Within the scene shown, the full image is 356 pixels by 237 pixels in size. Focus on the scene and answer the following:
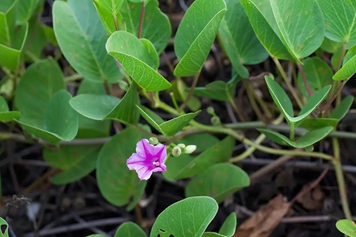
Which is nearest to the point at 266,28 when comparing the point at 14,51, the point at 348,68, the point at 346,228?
the point at 348,68

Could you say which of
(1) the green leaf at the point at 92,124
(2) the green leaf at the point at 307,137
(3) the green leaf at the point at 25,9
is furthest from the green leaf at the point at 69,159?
(2) the green leaf at the point at 307,137

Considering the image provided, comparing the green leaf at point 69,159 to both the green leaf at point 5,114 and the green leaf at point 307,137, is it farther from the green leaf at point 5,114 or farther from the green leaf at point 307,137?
the green leaf at point 307,137

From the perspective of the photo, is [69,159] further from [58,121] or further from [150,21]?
[150,21]

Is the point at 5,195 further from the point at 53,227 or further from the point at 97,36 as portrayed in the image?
the point at 97,36

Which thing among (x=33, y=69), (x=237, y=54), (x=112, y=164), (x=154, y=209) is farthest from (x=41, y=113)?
(x=237, y=54)

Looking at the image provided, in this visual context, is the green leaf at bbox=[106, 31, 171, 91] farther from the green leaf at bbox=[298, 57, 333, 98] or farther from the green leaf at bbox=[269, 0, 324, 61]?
the green leaf at bbox=[298, 57, 333, 98]

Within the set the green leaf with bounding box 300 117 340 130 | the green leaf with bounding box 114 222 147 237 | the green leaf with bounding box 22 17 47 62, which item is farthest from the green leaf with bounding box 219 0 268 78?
the green leaf with bounding box 22 17 47 62
